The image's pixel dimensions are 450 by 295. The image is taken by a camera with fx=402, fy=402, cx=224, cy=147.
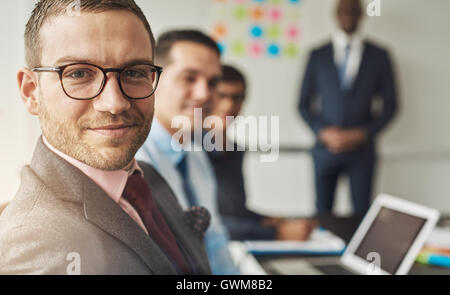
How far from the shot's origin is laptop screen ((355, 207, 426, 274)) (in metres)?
0.65

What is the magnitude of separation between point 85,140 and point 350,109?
6.00 feet

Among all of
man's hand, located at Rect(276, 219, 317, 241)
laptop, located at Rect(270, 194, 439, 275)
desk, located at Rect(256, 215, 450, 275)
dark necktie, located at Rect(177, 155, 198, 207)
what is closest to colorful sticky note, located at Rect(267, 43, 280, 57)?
desk, located at Rect(256, 215, 450, 275)

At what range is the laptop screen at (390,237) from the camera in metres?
0.65

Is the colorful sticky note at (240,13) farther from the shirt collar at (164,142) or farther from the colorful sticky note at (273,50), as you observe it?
the shirt collar at (164,142)

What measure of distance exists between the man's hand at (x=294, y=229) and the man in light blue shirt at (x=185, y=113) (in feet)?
1.36

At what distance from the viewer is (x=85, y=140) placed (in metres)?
0.46

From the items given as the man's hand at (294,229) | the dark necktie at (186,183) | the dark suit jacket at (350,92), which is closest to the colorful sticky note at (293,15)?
the dark suit jacket at (350,92)

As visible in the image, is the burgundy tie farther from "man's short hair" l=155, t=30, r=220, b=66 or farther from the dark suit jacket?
the dark suit jacket

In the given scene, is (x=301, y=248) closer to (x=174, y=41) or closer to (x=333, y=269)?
(x=333, y=269)

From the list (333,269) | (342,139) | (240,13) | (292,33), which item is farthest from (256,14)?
(333,269)

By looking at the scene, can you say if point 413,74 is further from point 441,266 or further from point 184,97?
point 184,97

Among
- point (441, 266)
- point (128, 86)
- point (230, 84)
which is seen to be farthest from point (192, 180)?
point (441, 266)

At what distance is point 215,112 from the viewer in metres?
0.66
